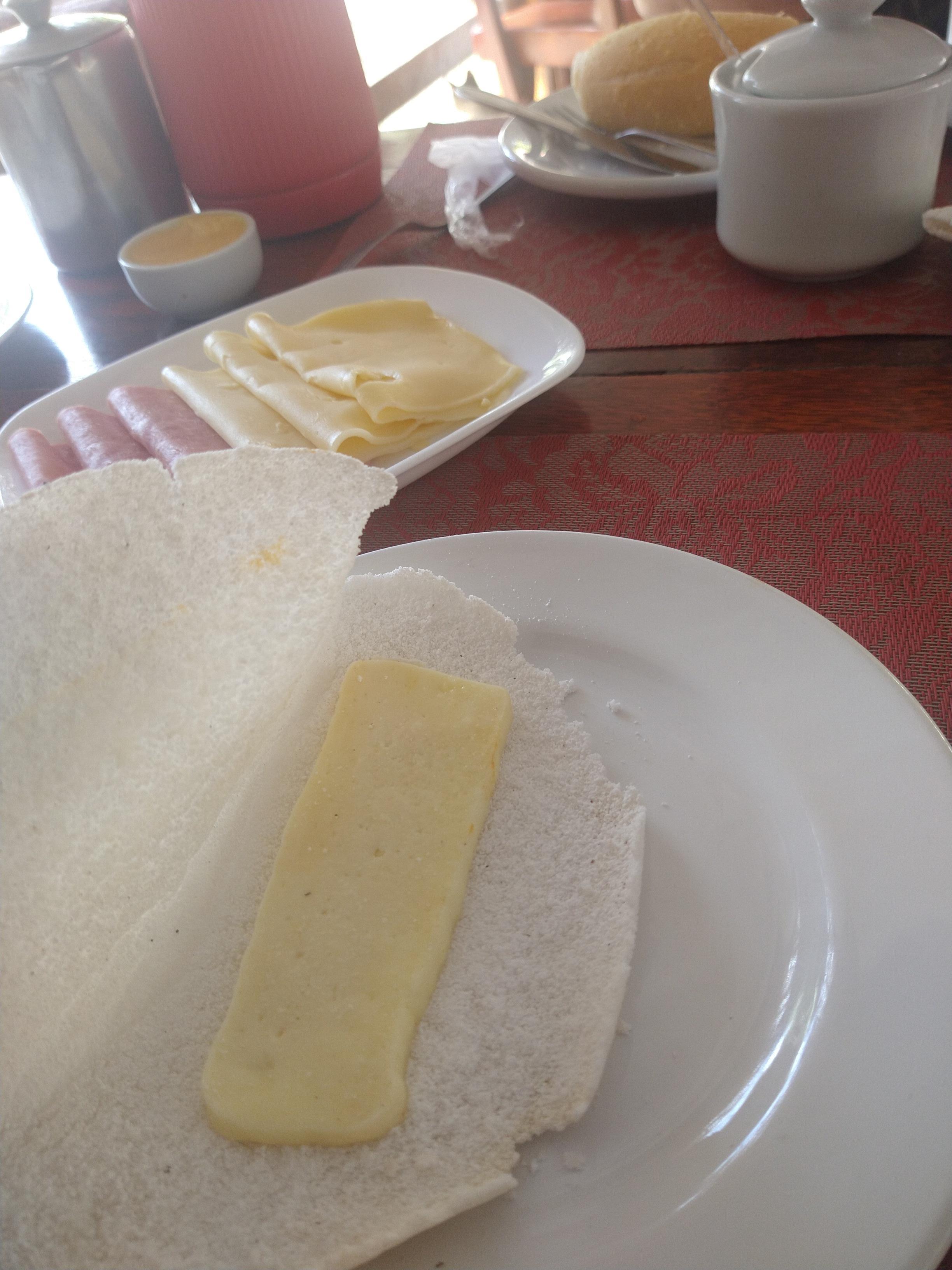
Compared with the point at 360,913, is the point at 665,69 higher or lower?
higher

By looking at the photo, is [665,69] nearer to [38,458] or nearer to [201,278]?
[201,278]

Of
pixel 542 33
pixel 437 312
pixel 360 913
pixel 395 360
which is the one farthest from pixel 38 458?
pixel 542 33

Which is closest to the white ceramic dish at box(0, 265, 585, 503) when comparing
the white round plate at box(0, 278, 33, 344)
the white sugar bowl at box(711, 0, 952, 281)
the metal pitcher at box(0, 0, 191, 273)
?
the white round plate at box(0, 278, 33, 344)

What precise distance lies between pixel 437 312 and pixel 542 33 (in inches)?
88.2

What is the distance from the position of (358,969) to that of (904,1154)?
10.2 inches

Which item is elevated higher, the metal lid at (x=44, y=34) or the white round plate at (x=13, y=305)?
the metal lid at (x=44, y=34)

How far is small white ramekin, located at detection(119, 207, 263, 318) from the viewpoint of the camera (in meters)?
1.13

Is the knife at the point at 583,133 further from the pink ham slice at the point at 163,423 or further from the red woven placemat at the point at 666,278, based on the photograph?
the pink ham slice at the point at 163,423

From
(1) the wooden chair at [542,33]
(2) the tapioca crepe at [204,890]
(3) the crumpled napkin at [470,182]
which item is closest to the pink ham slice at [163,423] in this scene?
(2) the tapioca crepe at [204,890]

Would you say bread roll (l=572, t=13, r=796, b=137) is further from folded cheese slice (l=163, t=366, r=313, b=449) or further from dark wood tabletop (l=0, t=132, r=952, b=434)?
folded cheese slice (l=163, t=366, r=313, b=449)

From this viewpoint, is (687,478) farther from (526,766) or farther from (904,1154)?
(904,1154)

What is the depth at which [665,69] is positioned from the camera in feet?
3.79

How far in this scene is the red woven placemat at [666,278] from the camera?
Answer: 36.4 inches

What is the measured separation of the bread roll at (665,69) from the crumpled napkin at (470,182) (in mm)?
180
